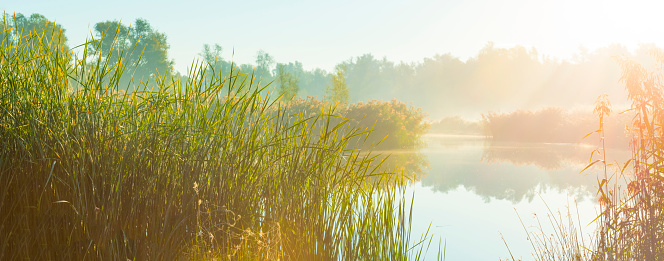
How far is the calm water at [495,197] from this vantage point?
5.15 meters

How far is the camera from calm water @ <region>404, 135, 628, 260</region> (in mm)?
5152

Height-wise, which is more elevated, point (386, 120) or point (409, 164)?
point (386, 120)

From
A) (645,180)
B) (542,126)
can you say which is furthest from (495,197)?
(542,126)

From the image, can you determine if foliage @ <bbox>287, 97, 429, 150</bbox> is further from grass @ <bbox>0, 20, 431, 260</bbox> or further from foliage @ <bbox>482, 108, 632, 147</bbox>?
grass @ <bbox>0, 20, 431, 260</bbox>

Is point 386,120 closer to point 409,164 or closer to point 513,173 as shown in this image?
point 409,164

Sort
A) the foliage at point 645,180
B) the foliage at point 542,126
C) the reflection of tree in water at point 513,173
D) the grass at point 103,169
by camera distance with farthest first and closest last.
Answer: the foliage at point 542,126 → the reflection of tree in water at point 513,173 → the foliage at point 645,180 → the grass at point 103,169

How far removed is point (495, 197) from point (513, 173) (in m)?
2.68

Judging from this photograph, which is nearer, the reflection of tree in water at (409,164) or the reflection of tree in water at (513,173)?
the reflection of tree in water at (513,173)

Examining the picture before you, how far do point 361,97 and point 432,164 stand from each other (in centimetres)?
5257

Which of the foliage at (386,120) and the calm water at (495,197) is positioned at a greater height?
the foliage at (386,120)

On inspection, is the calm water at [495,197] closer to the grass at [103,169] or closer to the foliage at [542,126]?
the grass at [103,169]

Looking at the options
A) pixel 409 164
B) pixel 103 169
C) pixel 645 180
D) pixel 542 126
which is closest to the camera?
pixel 103 169

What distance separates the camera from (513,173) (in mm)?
9945

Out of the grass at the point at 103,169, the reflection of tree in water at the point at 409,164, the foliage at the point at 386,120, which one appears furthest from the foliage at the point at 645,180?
the foliage at the point at 386,120
